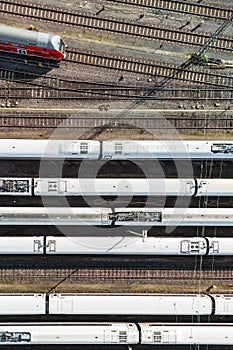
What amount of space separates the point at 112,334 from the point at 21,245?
12304mm

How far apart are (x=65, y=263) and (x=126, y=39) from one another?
23.8 m

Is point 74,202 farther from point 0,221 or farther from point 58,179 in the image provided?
point 0,221

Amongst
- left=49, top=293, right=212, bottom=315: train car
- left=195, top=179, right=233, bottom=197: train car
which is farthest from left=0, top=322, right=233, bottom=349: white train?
left=195, top=179, right=233, bottom=197: train car

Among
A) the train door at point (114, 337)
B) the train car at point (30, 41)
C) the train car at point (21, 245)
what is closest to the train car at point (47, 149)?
the train car at point (21, 245)

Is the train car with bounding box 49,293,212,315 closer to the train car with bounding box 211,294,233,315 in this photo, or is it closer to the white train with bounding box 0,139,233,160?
the train car with bounding box 211,294,233,315

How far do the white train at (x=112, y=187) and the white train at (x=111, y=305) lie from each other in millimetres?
10138

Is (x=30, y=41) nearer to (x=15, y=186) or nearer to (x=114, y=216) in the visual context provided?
(x=15, y=186)

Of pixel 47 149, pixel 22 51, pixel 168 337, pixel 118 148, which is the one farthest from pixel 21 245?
pixel 22 51

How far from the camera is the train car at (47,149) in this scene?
42.0m

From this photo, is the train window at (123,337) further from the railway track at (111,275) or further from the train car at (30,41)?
the train car at (30,41)

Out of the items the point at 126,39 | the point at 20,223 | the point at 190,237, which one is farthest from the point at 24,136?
the point at 190,237

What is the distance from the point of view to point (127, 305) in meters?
41.8

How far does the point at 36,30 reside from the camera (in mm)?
43906

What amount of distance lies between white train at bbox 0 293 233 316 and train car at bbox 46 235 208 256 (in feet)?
14.6
